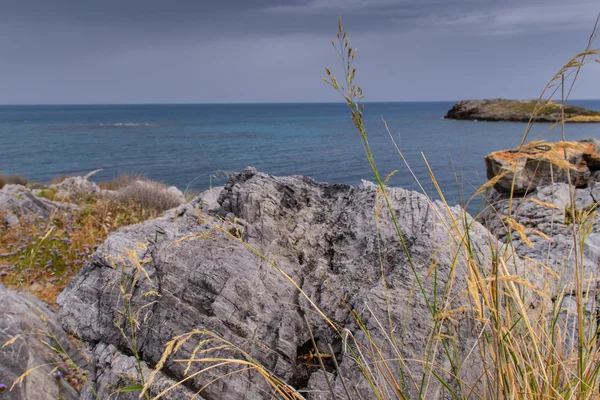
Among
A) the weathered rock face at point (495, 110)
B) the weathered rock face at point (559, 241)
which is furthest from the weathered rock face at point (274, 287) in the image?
the weathered rock face at point (495, 110)

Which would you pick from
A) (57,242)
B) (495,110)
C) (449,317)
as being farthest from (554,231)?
(495,110)

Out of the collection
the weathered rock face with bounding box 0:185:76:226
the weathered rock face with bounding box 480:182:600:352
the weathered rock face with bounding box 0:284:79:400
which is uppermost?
the weathered rock face with bounding box 480:182:600:352

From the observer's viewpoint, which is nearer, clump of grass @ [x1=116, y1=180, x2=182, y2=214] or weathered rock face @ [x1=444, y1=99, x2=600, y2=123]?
clump of grass @ [x1=116, y1=180, x2=182, y2=214]

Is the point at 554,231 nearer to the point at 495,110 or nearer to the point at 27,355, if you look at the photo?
the point at 27,355

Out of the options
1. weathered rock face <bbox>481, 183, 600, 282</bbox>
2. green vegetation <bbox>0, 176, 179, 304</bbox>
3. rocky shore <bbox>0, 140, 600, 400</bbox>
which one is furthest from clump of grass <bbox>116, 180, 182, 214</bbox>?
weathered rock face <bbox>481, 183, 600, 282</bbox>

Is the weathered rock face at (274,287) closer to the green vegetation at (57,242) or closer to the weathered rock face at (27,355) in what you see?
the weathered rock face at (27,355)

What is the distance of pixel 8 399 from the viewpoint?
3.49 meters

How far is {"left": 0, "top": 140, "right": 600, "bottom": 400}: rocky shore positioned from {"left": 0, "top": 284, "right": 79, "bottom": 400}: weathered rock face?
0.01m

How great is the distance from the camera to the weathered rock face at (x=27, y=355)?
3.62m

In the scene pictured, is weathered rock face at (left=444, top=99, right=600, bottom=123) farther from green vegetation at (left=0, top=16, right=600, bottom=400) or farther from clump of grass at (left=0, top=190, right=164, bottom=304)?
green vegetation at (left=0, top=16, right=600, bottom=400)

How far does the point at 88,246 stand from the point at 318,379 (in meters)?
5.16

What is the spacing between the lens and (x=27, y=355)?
380cm

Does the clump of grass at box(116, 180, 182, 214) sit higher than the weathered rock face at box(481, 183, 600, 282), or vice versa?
the weathered rock face at box(481, 183, 600, 282)

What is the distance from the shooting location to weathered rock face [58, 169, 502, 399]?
10.2 ft
